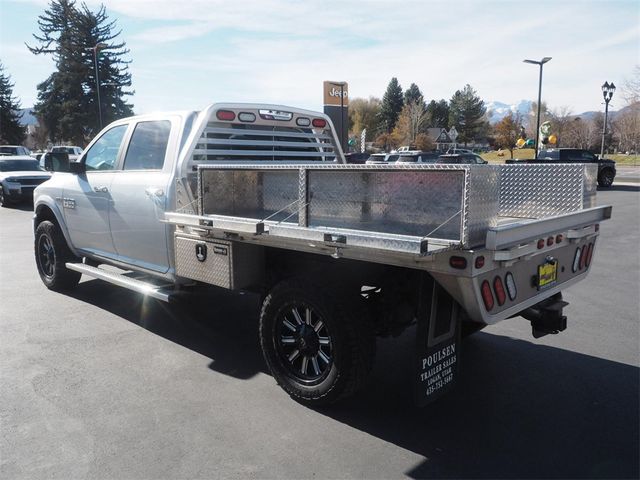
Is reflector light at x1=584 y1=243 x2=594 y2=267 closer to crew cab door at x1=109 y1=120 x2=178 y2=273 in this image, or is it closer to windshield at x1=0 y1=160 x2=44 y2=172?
crew cab door at x1=109 y1=120 x2=178 y2=273

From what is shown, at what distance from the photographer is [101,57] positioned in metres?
51.5

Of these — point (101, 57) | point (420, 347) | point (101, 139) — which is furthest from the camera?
point (101, 57)

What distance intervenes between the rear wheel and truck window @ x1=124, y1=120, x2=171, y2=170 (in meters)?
24.2

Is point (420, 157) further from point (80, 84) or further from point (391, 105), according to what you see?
point (391, 105)

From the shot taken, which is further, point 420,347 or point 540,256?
point 540,256

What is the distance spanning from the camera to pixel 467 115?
96812 millimetres

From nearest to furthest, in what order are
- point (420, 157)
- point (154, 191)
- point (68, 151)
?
1. point (154, 191)
2. point (68, 151)
3. point (420, 157)

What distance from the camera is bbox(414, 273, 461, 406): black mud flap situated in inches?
124

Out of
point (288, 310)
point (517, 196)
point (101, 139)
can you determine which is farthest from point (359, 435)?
point (101, 139)

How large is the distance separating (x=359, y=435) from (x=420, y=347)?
2.49ft

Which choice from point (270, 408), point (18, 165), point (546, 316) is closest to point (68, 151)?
point (270, 408)

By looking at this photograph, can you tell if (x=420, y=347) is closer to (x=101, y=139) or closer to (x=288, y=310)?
(x=288, y=310)

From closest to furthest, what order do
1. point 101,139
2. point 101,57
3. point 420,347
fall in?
1. point 420,347
2. point 101,139
3. point 101,57

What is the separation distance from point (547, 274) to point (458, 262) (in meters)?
1.18
